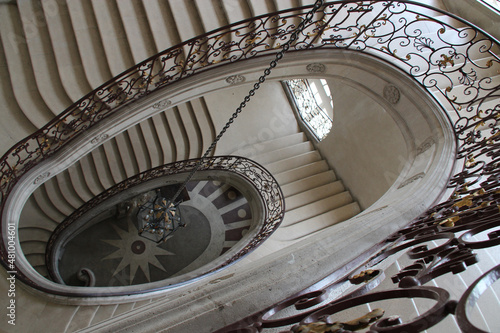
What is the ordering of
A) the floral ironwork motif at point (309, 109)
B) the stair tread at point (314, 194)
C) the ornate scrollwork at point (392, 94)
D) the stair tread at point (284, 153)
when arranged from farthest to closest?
1. the floral ironwork motif at point (309, 109)
2. the stair tread at point (284, 153)
3. the stair tread at point (314, 194)
4. the ornate scrollwork at point (392, 94)

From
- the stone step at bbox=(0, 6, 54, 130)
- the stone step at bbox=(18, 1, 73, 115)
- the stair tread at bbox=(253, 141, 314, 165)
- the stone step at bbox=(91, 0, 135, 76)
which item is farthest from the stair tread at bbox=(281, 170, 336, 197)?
the stone step at bbox=(0, 6, 54, 130)

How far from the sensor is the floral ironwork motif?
8.29m

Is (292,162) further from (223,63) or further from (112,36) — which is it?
(112,36)

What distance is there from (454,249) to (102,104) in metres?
4.56

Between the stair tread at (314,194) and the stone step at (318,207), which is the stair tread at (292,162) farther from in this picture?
the stone step at (318,207)

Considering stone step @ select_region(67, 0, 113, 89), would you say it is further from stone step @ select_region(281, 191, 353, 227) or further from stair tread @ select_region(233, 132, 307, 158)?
stone step @ select_region(281, 191, 353, 227)

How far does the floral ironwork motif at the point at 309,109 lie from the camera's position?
8289 mm

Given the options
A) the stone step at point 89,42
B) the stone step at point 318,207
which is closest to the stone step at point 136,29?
the stone step at point 89,42

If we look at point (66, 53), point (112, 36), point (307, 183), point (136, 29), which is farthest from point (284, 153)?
point (66, 53)

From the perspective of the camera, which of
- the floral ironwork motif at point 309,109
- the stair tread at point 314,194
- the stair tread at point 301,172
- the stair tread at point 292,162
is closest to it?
the stair tread at point 314,194

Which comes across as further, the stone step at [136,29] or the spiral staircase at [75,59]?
the stone step at [136,29]

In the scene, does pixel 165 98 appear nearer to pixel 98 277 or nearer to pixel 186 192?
pixel 186 192

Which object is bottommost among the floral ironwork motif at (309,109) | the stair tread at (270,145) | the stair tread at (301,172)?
the stair tread at (301,172)

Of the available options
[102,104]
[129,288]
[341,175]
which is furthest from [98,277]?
[341,175]
